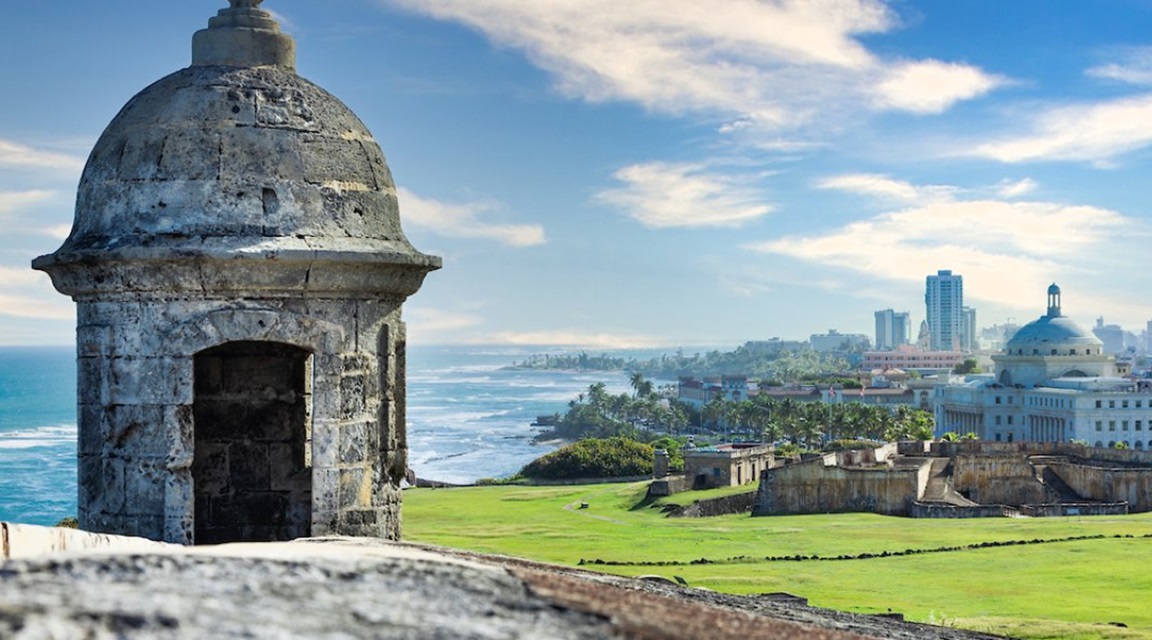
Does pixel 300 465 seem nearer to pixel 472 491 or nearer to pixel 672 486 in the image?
pixel 672 486

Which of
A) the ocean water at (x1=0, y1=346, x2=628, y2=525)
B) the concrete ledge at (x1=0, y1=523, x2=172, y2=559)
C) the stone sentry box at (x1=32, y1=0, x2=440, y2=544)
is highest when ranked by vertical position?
the stone sentry box at (x1=32, y1=0, x2=440, y2=544)

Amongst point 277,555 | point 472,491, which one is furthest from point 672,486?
point 277,555

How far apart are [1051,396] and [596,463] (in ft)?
156

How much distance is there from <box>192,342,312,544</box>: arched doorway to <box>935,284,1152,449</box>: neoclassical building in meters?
99.7

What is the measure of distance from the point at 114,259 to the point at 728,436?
386 ft

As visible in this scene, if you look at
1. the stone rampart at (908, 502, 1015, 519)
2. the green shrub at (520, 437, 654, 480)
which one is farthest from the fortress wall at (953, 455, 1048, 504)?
the green shrub at (520, 437, 654, 480)

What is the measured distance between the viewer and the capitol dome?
116 m

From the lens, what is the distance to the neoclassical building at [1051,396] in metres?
103

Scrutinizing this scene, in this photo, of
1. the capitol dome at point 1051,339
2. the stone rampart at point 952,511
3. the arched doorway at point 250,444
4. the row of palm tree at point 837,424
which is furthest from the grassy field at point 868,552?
the capitol dome at point 1051,339

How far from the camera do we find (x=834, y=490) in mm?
58844

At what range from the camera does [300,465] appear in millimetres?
9094

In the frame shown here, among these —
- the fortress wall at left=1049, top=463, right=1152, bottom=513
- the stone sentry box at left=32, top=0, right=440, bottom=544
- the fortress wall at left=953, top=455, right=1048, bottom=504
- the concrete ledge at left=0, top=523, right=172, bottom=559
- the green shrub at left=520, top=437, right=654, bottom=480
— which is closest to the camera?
the concrete ledge at left=0, top=523, right=172, bottom=559

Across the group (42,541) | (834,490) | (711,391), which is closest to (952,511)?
(834,490)

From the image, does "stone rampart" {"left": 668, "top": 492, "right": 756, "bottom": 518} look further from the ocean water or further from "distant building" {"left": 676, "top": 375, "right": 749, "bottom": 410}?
"distant building" {"left": 676, "top": 375, "right": 749, "bottom": 410}
